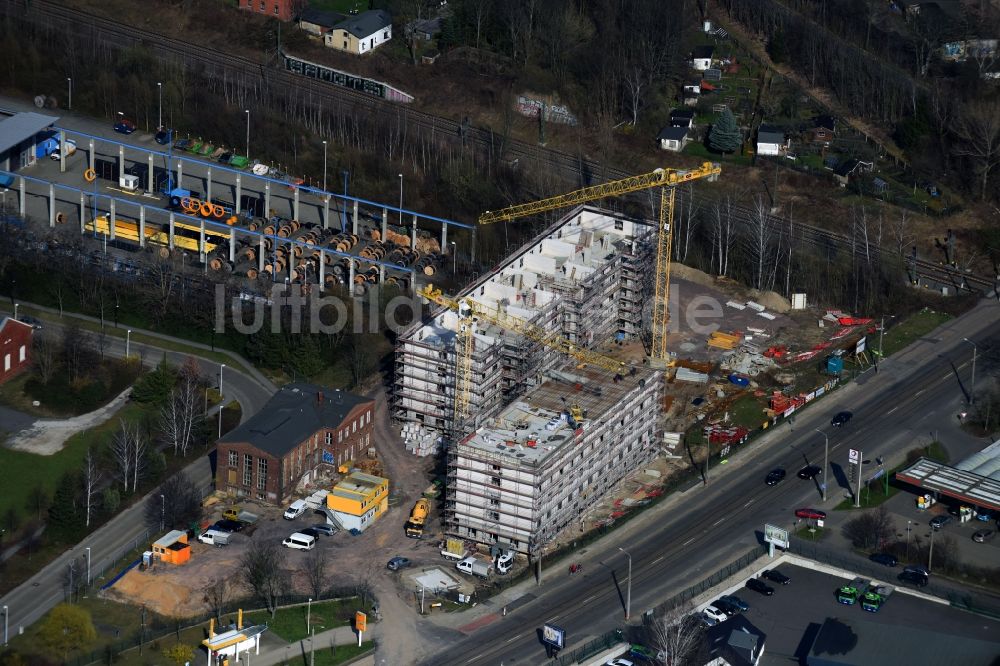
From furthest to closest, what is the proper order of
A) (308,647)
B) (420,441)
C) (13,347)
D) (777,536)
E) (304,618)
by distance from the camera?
(13,347), (420,441), (777,536), (304,618), (308,647)

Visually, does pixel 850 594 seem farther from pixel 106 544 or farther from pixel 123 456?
pixel 123 456

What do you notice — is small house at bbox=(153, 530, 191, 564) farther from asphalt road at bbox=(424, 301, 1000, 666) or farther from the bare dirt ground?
asphalt road at bbox=(424, 301, 1000, 666)

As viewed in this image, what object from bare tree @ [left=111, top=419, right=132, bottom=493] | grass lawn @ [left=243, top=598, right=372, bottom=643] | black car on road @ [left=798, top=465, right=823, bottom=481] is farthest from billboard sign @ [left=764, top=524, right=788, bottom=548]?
bare tree @ [left=111, top=419, right=132, bottom=493]

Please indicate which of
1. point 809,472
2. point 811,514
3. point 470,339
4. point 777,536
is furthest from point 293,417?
point 809,472

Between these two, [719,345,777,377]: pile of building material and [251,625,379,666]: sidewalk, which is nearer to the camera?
[251,625,379,666]: sidewalk

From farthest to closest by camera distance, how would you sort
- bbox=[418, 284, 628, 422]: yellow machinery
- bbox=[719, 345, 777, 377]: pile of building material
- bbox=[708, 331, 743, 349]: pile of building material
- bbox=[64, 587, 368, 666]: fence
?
bbox=[708, 331, 743, 349]: pile of building material, bbox=[719, 345, 777, 377]: pile of building material, bbox=[418, 284, 628, 422]: yellow machinery, bbox=[64, 587, 368, 666]: fence

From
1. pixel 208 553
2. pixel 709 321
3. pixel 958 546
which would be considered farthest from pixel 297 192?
pixel 958 546

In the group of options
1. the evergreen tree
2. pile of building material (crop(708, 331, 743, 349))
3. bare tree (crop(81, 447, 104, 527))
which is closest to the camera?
the evergreen tree

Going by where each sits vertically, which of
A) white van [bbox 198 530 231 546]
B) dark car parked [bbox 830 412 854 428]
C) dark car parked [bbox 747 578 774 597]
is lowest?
Result: white van [bbox 198 530 231 546]
